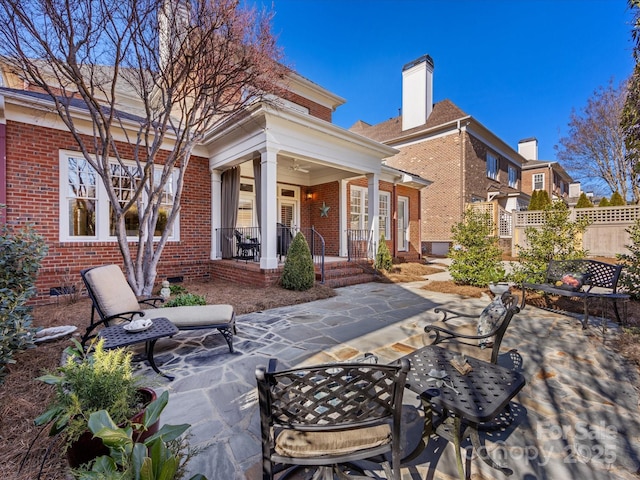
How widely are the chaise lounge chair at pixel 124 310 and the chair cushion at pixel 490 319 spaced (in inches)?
109

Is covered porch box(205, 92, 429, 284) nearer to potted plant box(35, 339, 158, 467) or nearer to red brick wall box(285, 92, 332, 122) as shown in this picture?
red brick wall box(285, 92, 332, 122)

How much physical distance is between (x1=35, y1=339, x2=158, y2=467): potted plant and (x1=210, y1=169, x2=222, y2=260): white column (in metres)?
7.10

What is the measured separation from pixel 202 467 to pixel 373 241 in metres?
8.27

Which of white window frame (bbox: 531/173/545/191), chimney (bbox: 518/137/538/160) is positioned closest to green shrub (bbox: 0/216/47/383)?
white window frame (bbox: 531/173/545/191)

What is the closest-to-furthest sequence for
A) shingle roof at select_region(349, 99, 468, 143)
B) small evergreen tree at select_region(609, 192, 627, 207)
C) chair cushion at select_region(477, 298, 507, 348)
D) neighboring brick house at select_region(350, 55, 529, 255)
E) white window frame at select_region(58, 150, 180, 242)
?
chair cushion at select_region(477, 298, 507, 348) < white window frame at select_region(58, 150, 180, 242) < small evergreen tree at select_region(609, 192, 627, 207) < neighboring brick house at select_region(350, 55, 529, 255) < shingle roof at select_region(349, 99, 468, 143)

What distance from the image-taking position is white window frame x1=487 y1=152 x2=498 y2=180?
18547mm

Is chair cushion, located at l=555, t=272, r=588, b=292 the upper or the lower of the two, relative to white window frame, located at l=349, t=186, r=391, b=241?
lower

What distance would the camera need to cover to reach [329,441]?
54.0 inches

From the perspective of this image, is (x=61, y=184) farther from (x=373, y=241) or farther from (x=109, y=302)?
(x=373, y=241)

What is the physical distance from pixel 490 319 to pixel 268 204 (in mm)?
5050

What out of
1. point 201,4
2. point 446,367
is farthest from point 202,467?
point 201,4

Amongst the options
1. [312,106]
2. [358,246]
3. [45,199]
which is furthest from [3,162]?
[312,106]

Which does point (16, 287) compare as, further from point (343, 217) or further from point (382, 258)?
point (343, 217)

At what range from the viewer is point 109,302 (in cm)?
343
